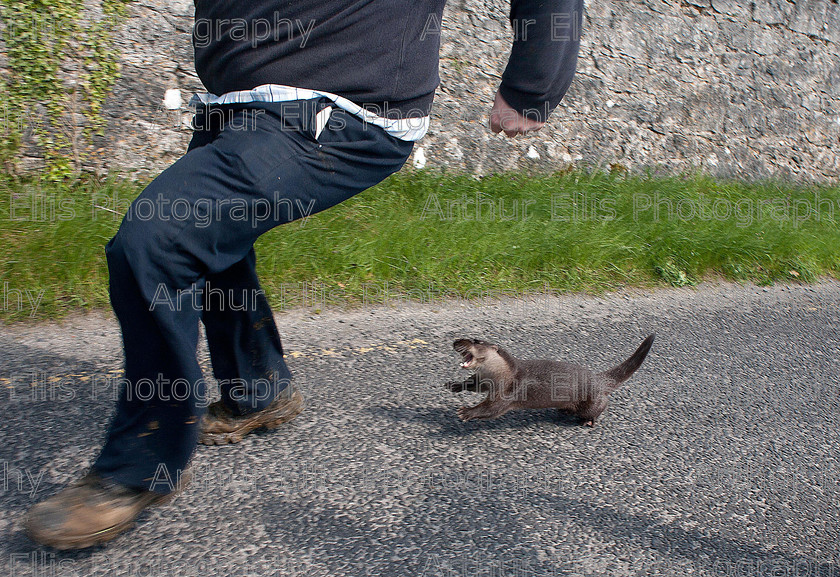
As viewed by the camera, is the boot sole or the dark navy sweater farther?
the boot sole

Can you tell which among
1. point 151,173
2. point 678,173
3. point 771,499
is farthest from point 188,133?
point 678,173

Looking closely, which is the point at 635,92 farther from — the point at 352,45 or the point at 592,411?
the point at 352,45

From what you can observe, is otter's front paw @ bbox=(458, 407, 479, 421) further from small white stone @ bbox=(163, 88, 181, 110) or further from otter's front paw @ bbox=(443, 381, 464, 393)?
small white stone @ bbox=(163, 88, 181, 110)

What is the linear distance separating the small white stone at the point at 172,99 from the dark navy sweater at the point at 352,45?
348 cm

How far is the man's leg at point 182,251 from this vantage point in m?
1.81

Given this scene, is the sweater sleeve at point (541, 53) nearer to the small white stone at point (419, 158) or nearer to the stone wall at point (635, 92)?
the stone wall at point (635, 92)

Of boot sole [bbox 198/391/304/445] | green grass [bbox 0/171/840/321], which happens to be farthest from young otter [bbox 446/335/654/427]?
green grass [bbox 0/171/840/321]

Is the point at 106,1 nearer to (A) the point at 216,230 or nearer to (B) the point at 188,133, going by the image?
(B) the point at 188,133

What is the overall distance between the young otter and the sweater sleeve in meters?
1.05

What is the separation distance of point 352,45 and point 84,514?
59.5 inches

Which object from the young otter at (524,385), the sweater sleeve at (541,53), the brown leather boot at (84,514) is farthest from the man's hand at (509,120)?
the brown leather boot at (84,514)

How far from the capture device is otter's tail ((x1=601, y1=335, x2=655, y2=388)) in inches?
122

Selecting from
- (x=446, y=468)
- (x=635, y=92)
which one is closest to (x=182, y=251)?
(x=446, y=468)

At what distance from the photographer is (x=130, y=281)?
71.8 inches
